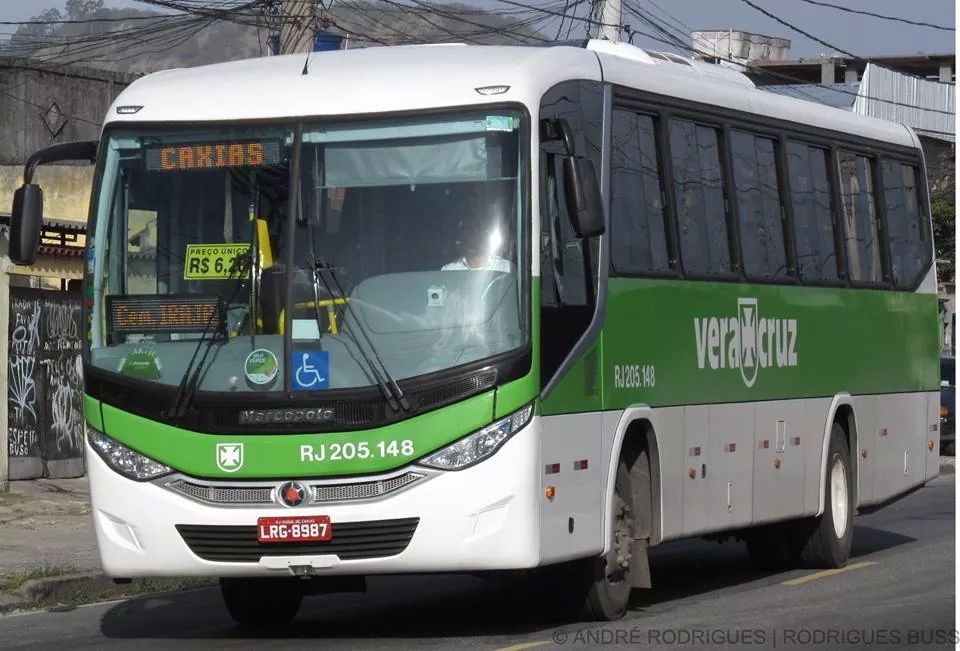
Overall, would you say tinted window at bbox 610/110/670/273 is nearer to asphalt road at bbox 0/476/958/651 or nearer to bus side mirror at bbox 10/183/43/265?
asphalt road at bbox 0/476/958/651

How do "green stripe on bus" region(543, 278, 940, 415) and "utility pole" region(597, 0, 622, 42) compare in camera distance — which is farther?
"utility pole" region(597, 0, 622, 42)

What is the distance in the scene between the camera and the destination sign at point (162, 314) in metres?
10.0

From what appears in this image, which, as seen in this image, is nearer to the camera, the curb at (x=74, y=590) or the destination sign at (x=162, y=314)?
the destination sign at (x=162, y=314)

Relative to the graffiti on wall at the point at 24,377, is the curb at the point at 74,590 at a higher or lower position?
lower

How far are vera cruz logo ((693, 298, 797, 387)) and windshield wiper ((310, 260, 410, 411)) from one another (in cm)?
315

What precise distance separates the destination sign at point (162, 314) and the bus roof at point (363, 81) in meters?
1.05

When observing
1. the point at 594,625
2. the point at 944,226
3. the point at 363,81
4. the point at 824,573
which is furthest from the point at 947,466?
the point at 363,81

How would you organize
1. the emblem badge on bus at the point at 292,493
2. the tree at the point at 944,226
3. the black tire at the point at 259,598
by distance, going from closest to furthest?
1. the emblem badge on bus at the point at 292,493
2. the black tire at the point at 259,598
3. the tree at the point at 944,226

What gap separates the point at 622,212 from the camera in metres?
11.3

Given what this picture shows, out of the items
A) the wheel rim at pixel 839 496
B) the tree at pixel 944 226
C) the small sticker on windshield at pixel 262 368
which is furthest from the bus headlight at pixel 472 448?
the tree at pixel 944 226

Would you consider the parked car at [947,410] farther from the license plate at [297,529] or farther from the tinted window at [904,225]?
the license plate at [297,529]

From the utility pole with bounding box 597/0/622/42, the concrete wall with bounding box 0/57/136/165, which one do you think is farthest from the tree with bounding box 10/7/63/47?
the utility pole with bounding box 597/0/622/42

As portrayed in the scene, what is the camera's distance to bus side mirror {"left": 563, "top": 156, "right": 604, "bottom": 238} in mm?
9875

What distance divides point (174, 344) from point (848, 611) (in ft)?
14.8
